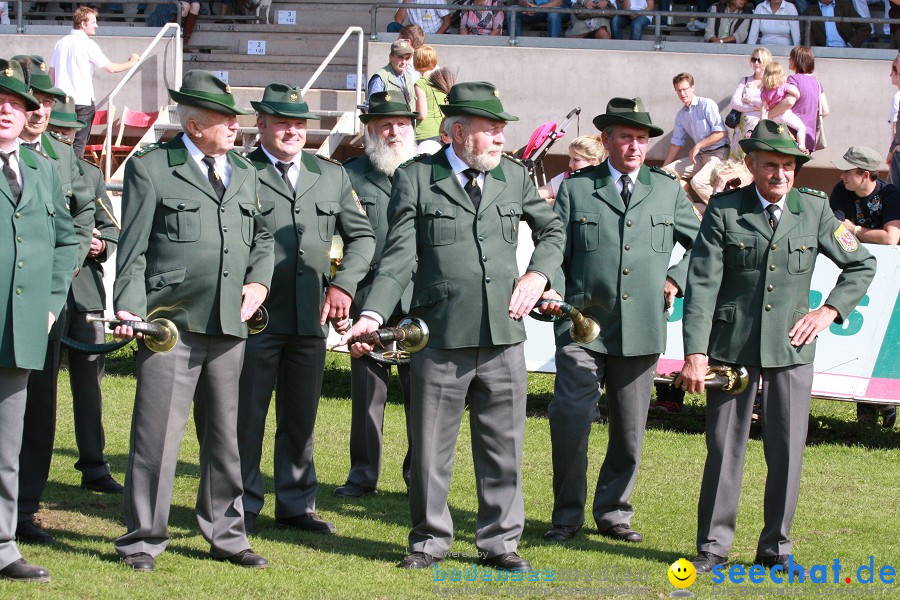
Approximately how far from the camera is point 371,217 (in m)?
8.15

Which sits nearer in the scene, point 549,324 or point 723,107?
point 549,324

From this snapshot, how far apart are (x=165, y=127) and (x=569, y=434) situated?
11292 mm

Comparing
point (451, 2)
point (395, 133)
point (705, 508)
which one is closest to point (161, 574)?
point (705, 508)

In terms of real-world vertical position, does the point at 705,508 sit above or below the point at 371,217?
below

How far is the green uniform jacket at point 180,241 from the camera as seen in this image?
6.22 m

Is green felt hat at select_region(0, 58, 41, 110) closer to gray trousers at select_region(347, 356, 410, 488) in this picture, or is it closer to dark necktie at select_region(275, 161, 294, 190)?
dark necktie at select_region(275, 161, 294, 190)

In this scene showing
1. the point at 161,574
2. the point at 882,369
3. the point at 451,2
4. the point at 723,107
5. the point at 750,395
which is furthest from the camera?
the point at 451,2

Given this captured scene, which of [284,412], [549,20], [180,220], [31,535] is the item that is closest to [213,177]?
[180,220]

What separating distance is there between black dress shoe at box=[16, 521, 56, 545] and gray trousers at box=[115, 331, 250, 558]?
60 centimetres

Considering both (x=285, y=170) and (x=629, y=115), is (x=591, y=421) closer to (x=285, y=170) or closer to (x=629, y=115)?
(x=629, y=115)

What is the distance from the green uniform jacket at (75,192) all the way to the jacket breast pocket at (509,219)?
7.44 feet

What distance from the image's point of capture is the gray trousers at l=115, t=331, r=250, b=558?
20.5ft

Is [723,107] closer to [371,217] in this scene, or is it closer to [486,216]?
[371,217]

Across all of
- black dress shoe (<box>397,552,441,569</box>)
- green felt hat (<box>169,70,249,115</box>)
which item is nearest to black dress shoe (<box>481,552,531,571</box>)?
black dress shoe (<box>397,552,441,569</box>)
